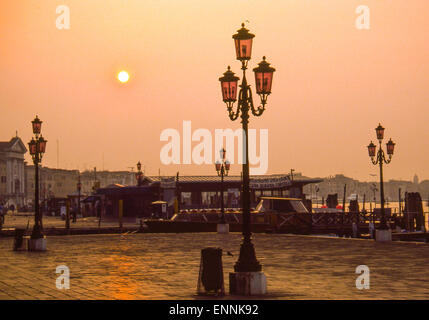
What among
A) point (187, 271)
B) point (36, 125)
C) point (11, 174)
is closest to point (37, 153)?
point (36, 125)

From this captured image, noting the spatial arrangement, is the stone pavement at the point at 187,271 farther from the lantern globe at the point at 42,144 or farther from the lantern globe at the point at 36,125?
the lantern globe at the point at 36,125

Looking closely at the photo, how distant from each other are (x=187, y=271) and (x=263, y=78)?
19.7 ft

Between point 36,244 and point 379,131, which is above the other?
point 379,131

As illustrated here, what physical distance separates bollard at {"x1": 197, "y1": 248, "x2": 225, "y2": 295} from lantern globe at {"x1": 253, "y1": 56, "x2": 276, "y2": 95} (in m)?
3.49

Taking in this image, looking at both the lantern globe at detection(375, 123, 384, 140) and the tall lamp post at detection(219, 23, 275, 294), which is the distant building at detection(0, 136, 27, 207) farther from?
the tall lamp post at detection(219, 23, 275, 294)

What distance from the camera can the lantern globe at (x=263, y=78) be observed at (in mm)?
14547

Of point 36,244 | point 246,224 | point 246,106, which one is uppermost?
point 246,106

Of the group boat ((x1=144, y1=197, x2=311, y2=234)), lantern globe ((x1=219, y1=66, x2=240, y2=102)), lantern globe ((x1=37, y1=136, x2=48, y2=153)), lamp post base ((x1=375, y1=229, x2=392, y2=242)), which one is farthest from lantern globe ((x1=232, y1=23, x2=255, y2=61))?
boat ((x1=144, y1=197, x2=311, y2=234))

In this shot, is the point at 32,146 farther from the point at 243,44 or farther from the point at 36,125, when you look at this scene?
the point at 243,44

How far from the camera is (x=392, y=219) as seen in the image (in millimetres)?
59812

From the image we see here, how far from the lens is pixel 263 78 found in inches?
573

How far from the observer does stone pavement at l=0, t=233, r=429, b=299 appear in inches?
536

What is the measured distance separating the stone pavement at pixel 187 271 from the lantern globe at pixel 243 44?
4.76 metres

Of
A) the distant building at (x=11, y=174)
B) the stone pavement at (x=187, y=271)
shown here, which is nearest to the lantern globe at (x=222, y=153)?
the stone pavement at (x=187, y=271)
